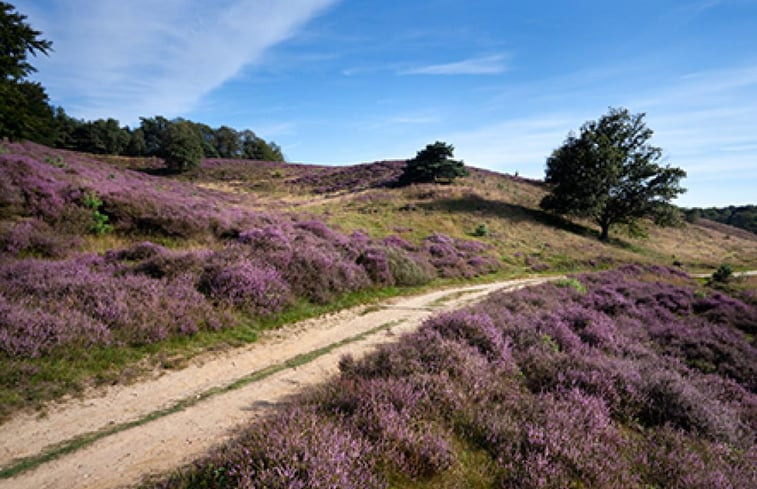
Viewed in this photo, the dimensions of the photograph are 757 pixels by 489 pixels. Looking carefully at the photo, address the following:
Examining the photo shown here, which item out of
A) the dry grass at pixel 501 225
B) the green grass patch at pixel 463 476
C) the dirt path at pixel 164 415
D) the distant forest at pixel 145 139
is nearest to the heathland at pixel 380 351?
the green grass patch at pixel 463 476

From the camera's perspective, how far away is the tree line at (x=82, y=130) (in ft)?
43.8

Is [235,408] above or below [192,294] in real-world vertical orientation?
→ below

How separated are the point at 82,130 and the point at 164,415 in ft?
299

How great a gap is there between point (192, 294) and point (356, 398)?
23.3 feet

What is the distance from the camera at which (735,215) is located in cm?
10281

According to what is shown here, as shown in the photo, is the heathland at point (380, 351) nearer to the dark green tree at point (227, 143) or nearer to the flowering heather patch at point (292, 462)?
the flowering heather patch at point (292, 462)

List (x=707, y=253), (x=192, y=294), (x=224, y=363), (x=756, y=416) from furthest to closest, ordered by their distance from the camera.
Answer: (x=707, y=253) < (x=192, y=294) < (x=224, y=363) < (x=756, y=416)

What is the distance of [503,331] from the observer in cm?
848

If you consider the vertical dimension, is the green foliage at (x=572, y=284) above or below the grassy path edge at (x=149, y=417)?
above

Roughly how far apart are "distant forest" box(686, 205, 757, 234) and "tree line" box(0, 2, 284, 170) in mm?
123561

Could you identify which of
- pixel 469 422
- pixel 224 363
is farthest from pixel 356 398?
pixel 224 363

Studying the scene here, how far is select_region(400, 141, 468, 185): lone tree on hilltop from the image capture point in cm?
4731

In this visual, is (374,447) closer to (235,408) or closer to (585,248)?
(235,408)

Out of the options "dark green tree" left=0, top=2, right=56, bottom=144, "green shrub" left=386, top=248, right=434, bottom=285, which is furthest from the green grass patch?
"dark green tree" left=0, top=2, right=56, bottom=144
